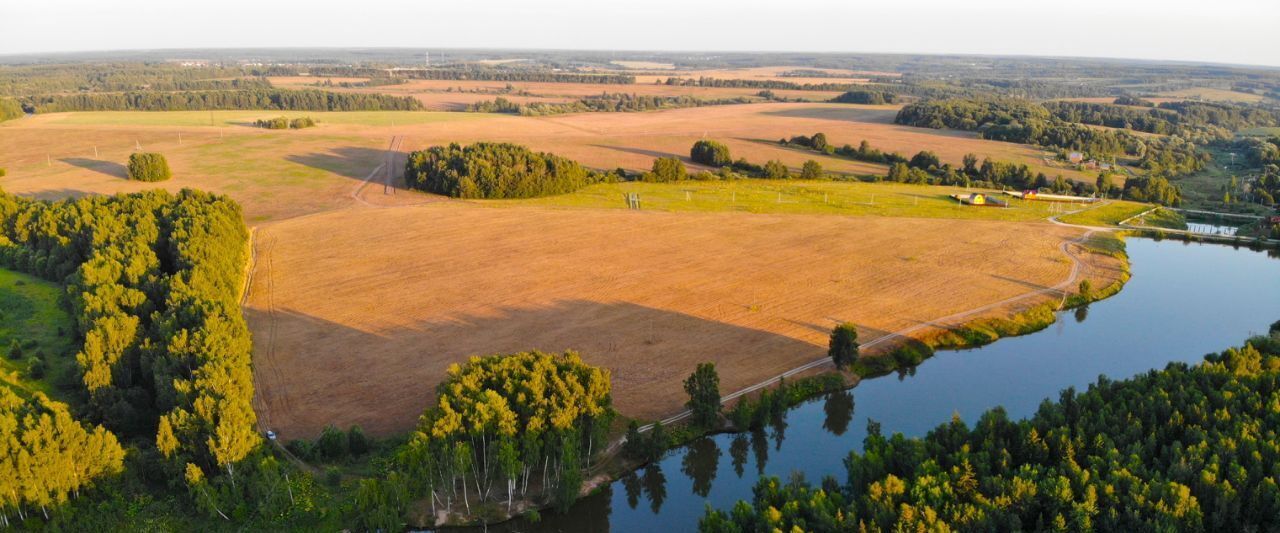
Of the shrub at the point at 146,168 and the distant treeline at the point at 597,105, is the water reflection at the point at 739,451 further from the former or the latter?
the distant treeline at the point at 597,105

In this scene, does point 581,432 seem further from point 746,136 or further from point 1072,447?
point 746,136

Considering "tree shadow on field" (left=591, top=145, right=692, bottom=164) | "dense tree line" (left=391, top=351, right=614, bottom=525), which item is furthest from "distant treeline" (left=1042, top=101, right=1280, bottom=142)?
"dense tree line" (left=391, top=351, right=614, bottom=525)

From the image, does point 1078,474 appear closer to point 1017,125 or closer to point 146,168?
point 146,168

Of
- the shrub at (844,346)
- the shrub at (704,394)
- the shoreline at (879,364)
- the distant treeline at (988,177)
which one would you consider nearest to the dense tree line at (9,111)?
the distant treeline at (988,177)

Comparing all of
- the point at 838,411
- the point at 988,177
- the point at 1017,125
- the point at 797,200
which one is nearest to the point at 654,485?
the point at 838,411

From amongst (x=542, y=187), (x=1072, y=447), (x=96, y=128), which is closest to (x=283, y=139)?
(x=96, y=128)

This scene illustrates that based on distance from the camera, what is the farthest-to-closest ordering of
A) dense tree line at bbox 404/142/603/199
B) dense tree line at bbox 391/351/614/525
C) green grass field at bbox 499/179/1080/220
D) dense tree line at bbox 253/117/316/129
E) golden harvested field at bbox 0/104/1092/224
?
dense tree line at bbox 253/117/316/129, golden harvested field at bbox 0/104/1092/224, dense tree line at bbox 404/142/603/199, green grass field at bbox 499/179/1080/220, dense tree line at bbox 391/351/614/525

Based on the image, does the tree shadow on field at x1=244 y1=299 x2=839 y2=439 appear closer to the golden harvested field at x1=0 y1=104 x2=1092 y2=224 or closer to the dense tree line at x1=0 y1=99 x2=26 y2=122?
the golden harvested field at x1=0 y1=104 x2=1092 y2=224
